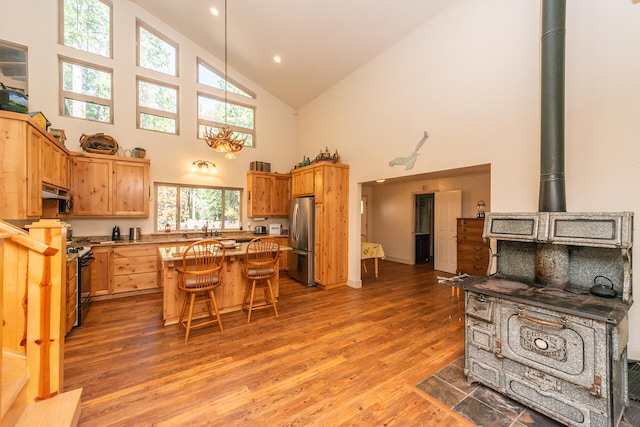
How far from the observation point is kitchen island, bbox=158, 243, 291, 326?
3.30 m

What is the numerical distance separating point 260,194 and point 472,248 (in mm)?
4823

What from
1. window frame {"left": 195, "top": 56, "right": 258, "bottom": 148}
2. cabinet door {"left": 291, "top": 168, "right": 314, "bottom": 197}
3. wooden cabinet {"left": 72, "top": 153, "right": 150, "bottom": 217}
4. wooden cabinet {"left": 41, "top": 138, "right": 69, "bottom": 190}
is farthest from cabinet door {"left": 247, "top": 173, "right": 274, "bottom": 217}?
wooden cabinet {"left": 41, "top": 138, "right": 69, "bottom": 190}

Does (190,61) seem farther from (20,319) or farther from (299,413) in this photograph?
(299,413)

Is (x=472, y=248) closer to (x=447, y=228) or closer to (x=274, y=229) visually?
(x=447, y=228)

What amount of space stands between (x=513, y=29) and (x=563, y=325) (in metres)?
3.06

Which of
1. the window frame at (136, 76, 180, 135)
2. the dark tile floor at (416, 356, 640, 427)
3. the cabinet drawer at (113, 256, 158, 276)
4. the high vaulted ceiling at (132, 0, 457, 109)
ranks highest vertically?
the high vaulted ceiling at (132, 0, 457, 109)

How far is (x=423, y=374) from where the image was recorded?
2311 mm

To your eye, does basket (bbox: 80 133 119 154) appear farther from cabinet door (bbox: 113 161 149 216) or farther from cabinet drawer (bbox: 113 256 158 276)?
cabinet drawer (bbox: 113 256 158 276)

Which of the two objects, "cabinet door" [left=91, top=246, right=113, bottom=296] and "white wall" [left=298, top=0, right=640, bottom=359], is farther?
"cabinet door" [left=91, top=246, right=113, bottom=296]

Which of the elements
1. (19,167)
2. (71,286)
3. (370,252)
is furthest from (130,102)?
(370,252)

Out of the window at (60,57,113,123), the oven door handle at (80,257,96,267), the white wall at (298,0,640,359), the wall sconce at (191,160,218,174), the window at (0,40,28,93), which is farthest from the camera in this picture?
the wall sconce at (191,160,218,174)

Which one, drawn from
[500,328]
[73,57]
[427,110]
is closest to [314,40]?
[427,110]

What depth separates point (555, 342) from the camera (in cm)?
175

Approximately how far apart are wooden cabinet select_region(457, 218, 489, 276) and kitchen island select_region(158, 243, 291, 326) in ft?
13.0
